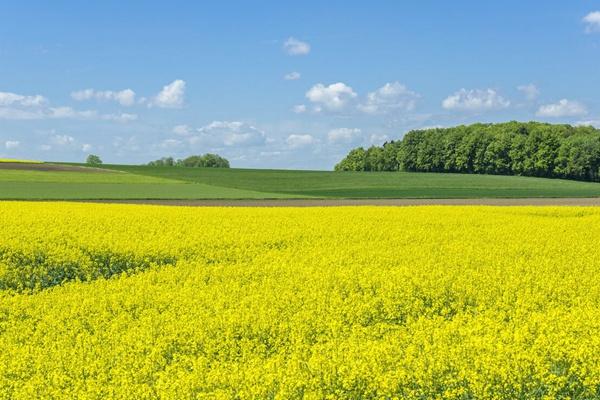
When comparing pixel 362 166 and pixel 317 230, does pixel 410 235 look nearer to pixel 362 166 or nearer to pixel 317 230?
pixel 317 230

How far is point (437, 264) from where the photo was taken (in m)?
13.1

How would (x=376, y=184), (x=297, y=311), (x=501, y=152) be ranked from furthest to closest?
(x=501, y=152) < (x=376, y=184) < (x=297, y=311)

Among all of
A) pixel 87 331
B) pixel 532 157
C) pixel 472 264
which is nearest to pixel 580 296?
pixel 472 264

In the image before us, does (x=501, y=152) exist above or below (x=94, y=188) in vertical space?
above

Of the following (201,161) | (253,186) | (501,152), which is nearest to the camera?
(253,186)

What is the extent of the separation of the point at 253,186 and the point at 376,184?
14.8m

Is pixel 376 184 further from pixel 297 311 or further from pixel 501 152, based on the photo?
pixel 297 311

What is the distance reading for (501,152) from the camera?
11862 centimetres

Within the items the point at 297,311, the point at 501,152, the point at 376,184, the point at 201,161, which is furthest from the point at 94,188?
the point at 201,161

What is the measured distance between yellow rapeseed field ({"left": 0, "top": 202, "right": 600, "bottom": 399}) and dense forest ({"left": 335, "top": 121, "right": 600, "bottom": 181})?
96887 millimetres

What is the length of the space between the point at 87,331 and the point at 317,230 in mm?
9621

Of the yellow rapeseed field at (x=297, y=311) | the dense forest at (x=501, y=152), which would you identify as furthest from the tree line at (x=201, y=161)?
the yellow rapeseed field at (x=297, y=311)

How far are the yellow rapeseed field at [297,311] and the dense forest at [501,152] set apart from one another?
96.9 m

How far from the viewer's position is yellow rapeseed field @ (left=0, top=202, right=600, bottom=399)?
6.94m
